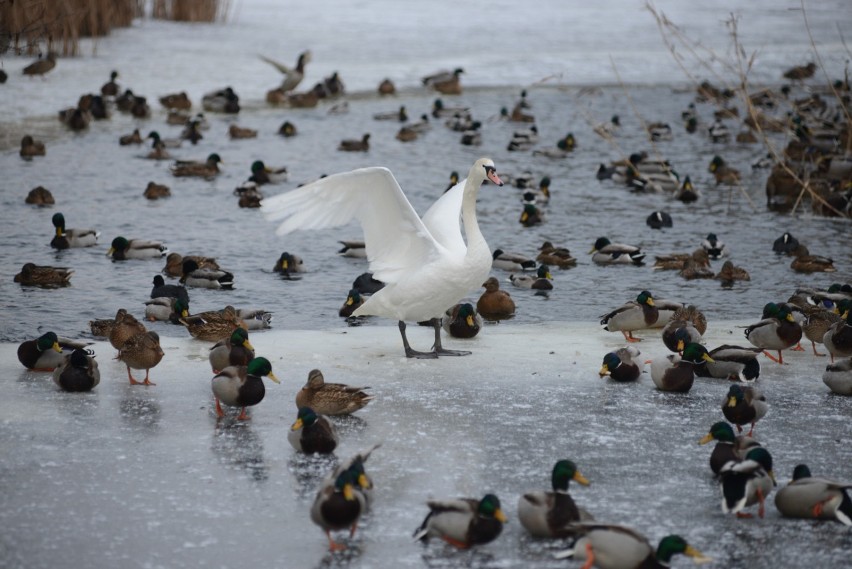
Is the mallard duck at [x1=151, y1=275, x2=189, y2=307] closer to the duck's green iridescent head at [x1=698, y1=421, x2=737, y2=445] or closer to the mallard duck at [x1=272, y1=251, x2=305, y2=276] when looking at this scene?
the mallard duck at [x1=272, y1=251, x2=305, y2=276]

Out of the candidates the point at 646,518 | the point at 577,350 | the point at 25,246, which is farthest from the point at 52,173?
the point at 646,518

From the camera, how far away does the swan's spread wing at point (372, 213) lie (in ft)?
24.9

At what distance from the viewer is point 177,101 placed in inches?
808

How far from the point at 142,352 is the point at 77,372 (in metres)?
0.40

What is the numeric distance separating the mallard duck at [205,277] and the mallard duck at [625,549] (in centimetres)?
618

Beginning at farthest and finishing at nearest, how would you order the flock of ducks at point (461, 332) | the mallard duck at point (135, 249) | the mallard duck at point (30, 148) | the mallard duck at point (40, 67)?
the mallard duck at point (40, 67) → the mallard duck at point (30, 148) → the mallard duck at point (135, 249) → the flock of ducks at point (461, 332)

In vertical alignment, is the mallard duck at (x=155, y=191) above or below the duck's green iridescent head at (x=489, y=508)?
below

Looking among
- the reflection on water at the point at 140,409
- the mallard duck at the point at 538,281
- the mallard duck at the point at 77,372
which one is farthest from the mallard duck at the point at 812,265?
the mallard duck at the point at 77,372

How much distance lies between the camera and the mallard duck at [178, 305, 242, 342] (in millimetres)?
8297

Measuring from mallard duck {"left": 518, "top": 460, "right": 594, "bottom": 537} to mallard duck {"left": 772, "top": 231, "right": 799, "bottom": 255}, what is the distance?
7473mm

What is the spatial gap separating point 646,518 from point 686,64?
23.4m

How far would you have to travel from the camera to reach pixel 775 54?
1088 inches

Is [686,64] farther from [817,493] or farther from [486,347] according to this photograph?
[817,493]

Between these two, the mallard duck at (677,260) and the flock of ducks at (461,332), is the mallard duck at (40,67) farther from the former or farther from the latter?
the mallard duck at (677,260)
